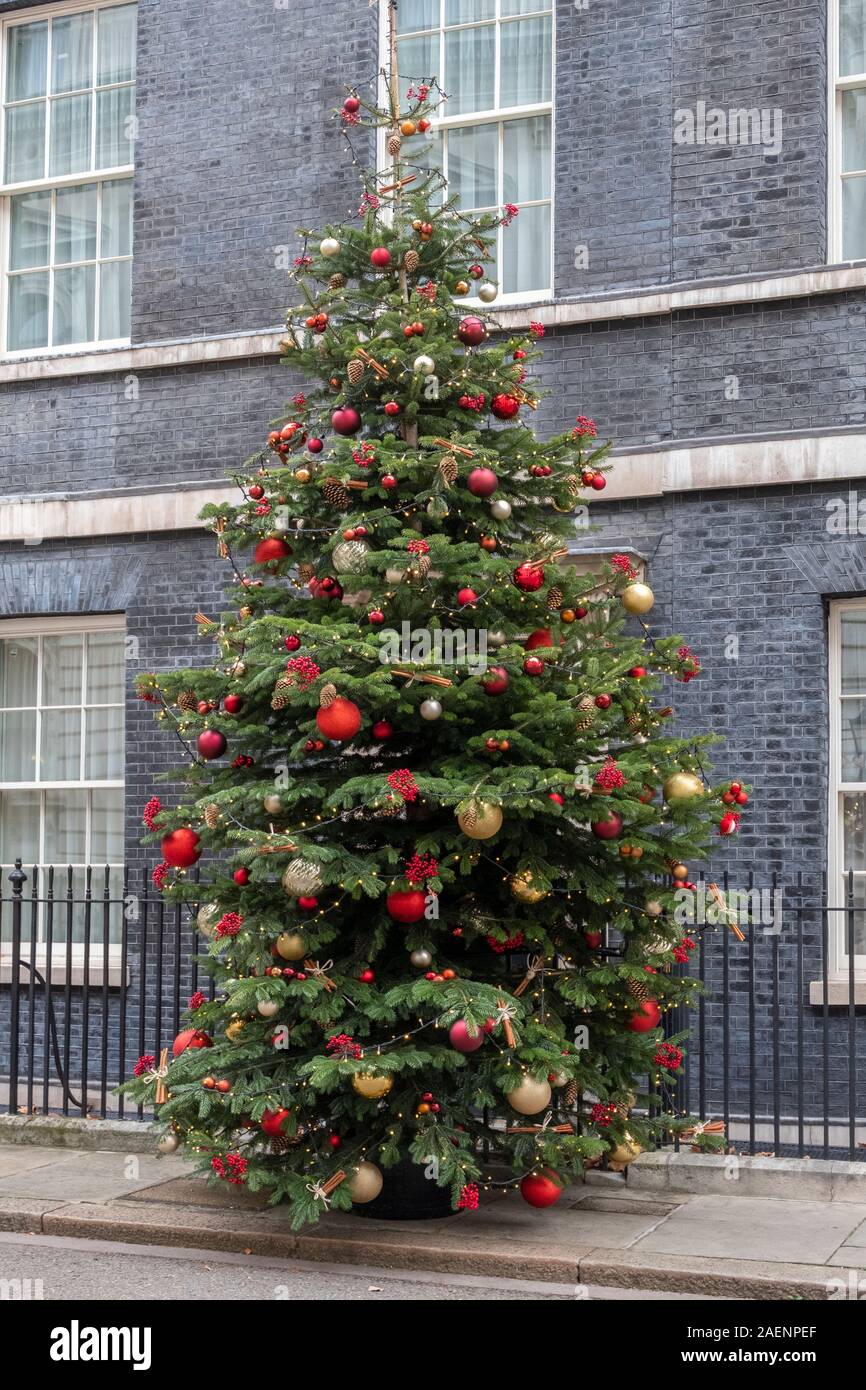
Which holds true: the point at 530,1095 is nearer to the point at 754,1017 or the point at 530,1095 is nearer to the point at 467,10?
the point at 754,1017

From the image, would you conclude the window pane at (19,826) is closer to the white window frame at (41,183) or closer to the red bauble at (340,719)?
the white window frame at (41,183)

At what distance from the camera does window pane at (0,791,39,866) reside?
41.3 feet

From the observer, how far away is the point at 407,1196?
7930 millimetres

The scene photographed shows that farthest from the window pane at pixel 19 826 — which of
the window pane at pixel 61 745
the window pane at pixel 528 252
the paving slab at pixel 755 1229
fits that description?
the paving slab at pixel 755 1229

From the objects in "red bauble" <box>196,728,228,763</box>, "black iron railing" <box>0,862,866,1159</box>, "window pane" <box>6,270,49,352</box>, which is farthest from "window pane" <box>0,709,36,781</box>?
"red bauble" <box>196,728,228,763</box>

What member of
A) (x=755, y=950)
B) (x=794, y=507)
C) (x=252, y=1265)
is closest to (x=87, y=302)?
(x=794, y=507)

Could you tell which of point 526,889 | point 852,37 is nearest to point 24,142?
point 852,37

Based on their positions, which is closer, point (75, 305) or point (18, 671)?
point (18, 671)

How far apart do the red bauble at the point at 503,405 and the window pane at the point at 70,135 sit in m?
6.15

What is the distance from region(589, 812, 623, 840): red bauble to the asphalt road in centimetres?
→ 191

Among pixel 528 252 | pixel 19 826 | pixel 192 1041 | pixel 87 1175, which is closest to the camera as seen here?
pixel 192 1041

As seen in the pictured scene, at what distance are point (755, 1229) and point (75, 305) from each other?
857 centimetres

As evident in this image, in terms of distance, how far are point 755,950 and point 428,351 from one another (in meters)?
4.24

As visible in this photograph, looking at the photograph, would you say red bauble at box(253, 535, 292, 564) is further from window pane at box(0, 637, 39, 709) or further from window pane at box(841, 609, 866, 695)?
window pane at box(0, 637, 39, 709)
